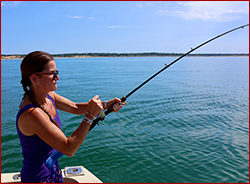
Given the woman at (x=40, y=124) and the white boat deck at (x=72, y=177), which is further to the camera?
the white boat deck at (x=72, y=177)

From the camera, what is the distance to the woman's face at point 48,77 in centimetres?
167

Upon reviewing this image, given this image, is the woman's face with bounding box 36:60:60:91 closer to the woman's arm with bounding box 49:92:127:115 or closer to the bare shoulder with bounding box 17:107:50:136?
the bare shoulder with bounding box 17:107:50:136

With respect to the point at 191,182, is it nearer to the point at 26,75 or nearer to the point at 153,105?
the point at 26,75

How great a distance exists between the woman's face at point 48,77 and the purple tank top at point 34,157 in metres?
0.38

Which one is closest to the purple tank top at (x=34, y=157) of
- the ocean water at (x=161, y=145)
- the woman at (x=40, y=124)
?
the woman at (x=40, y=124)

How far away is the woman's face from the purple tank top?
0.38 metres

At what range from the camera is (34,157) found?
1.67 meters

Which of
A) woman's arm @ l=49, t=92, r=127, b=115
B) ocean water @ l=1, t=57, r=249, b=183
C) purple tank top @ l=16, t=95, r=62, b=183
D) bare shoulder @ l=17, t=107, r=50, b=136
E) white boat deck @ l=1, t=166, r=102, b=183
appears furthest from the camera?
ocean water @ l=1, t=57, r=249, b=183

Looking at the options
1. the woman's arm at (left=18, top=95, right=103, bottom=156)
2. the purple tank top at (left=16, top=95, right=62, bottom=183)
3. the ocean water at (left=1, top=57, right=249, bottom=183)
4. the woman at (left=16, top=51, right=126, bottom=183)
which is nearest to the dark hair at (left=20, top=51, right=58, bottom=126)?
the woman at (left=16, top=51, right=126, bottom=183)

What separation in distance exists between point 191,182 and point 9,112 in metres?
8.36

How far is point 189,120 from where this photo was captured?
8.66 metres

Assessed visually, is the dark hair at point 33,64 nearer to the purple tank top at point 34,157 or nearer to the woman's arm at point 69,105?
the purple tank top at point 34,157

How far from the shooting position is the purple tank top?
1.61 metres

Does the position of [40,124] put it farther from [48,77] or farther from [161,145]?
[161,145]
